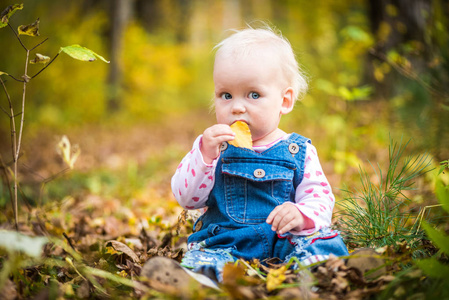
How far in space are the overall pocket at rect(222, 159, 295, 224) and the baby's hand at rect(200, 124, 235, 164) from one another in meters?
0.13

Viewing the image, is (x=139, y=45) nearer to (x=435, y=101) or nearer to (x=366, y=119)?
(x=366, y=119)

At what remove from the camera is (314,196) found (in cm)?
186

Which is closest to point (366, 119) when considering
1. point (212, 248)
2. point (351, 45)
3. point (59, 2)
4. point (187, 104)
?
point (351, 45)

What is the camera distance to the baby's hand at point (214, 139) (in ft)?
5.80

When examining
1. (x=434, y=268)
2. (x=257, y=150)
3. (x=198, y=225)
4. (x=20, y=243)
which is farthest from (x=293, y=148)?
(x=20, y=243)

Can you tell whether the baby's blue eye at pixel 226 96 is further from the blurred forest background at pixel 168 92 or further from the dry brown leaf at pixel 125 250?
the dry brown leaf at pixel 125 250

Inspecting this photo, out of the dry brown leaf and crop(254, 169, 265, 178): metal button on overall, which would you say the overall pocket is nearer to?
crop(254, 169, 265, 178): metal button on overall

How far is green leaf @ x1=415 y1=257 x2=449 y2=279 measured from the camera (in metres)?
1.22

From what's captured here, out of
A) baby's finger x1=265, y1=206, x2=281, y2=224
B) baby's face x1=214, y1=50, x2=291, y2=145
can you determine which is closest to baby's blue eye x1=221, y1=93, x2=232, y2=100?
baby's face x1=214, y1=50, x2=291, y2=145

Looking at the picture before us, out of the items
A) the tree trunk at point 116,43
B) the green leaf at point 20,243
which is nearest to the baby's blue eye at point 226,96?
the green leaf at point 20,243

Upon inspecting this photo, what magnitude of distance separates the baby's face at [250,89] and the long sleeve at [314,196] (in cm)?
30

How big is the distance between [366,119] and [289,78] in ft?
11.9

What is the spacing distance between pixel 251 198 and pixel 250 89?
0.54 metres

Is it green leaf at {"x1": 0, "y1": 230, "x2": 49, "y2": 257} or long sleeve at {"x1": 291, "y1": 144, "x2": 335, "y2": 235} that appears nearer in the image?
green leaf at {"x1": 0, "y1": 230, "x2": 49, "y2": 257}
